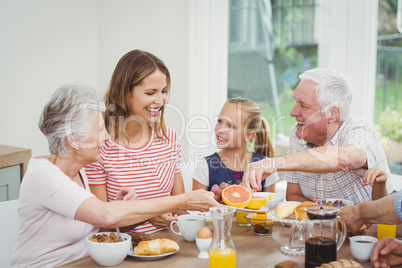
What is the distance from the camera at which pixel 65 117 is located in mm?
1720

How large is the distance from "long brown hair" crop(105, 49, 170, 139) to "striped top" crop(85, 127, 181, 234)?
0.11 m

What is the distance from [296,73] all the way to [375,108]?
23.3 inches

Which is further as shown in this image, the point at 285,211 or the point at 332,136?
the point at 332,136

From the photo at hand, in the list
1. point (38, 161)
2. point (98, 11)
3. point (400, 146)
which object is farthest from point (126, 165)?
point (98, 11)

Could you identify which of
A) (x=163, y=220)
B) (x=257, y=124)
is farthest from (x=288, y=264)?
(x=257, y=124)

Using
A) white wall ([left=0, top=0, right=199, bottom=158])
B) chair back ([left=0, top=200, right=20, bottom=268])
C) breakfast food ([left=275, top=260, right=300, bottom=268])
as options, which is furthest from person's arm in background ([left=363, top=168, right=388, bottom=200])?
white wall ([left=0, top=0, right=199, bottom=158])

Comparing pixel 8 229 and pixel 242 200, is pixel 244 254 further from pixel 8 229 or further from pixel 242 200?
pixel 8 229

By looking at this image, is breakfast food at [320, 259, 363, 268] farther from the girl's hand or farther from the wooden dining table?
the girl's hand

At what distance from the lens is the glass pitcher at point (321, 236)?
1.41 m

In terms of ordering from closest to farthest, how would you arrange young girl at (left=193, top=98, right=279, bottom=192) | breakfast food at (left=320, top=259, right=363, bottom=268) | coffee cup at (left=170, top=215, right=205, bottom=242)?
breakfast food at (left=320, top=259, right=363, bottom=268), coffee cup at (left=170, top=215, right=205, bottom=242), young girl at (left=193, top=98, right=279, bottom=192)

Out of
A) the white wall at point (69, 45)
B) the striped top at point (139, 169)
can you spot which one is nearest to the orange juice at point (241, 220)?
the striped top at point (139, 169)

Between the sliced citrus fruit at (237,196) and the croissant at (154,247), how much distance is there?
30 cm

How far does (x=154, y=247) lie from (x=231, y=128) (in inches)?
43.3

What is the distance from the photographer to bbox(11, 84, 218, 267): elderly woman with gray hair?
160 cm
